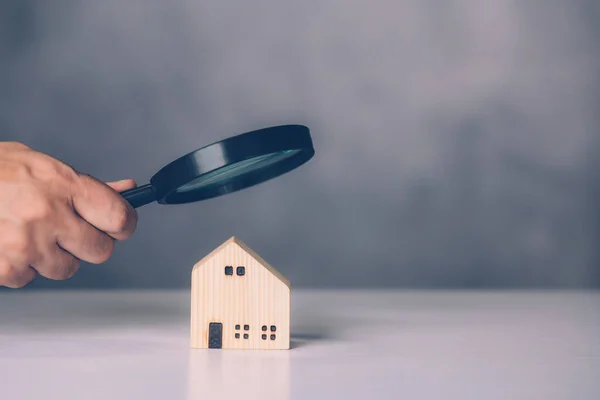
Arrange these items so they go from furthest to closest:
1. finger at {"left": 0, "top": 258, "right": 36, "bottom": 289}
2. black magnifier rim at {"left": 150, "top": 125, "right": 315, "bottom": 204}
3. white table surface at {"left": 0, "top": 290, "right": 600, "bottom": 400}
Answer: finger at {"left": 0, "top": 258, "right": 36, "bottom": 289} < black magnifier rim at {"left": 150, "top": 125, "right": 315, "bottom": 204} < white table surface at {"left": 0, "top": 290, "right": 600, "bottom": 400}

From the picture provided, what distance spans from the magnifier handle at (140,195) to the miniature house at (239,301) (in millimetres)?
226

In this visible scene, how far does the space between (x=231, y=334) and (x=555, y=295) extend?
5.29 feet

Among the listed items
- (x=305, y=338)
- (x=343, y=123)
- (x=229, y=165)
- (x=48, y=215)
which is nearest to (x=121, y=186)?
(x=48, y=215)

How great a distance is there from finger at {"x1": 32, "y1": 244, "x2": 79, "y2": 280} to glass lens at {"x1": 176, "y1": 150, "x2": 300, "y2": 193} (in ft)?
0.88

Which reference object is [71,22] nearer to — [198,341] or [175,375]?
[198,341]

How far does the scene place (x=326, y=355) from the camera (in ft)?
4.94

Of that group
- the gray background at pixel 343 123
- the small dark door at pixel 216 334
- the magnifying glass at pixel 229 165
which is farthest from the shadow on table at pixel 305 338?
the gray background at pixel 343 123

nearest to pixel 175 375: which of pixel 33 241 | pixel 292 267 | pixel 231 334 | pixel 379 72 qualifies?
pixel 231 334

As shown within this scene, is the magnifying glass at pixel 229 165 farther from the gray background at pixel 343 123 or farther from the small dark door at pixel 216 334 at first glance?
the gray background at pixel 343 123

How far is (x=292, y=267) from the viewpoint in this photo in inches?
120

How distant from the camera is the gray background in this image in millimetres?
3041

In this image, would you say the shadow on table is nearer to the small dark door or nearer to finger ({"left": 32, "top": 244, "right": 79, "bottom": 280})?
the small dark door

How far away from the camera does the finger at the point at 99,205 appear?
63.8 inches

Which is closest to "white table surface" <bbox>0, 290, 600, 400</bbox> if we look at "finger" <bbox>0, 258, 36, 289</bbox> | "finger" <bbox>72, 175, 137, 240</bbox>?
"finger" <bbox>0, 258, 36, 289</bbox>
